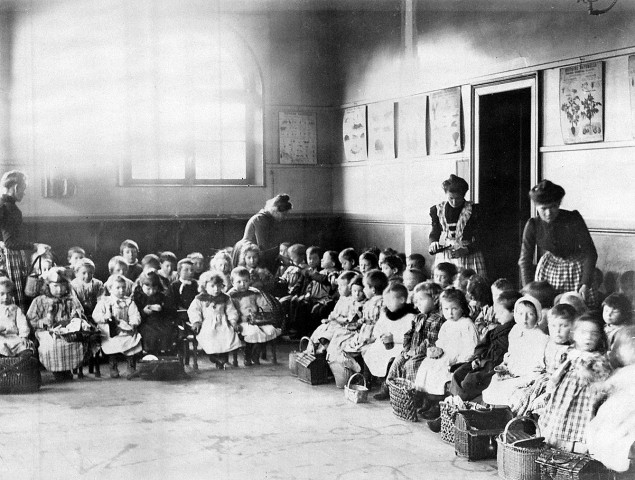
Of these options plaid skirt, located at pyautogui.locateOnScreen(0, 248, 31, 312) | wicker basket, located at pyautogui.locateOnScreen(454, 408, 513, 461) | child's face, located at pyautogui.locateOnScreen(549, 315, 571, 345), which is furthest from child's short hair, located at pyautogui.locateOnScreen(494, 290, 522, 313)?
plaid skirt, located at pyautogui.locateOnScreen(0, 248, 31, 312)

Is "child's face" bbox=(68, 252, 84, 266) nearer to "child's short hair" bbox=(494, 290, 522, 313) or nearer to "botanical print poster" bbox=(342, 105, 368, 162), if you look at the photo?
"botanical print poster" bbox=(342, 105, 368, 162)

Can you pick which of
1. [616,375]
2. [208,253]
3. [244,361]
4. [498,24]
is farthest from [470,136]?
[616,375]

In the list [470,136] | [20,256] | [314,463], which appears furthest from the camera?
[470,136]

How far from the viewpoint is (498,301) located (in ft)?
17.6

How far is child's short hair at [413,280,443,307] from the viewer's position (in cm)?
612

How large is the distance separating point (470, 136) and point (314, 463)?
4714 millimetres

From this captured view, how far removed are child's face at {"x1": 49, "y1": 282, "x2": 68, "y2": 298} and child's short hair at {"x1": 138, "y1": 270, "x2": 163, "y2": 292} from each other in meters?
0.68

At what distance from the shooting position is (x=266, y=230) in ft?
27.2

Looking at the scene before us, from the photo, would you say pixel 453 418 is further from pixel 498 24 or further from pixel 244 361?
pixel 498 24

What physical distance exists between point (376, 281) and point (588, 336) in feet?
8.79

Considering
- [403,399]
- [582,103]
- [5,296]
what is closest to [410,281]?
[403,399]

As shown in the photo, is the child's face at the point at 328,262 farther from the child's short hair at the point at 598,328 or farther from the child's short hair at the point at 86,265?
the child's short hair at the point at 598,328

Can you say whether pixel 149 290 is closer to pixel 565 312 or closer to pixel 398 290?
pixel 398 290

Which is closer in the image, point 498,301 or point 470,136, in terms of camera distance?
point 498,301
